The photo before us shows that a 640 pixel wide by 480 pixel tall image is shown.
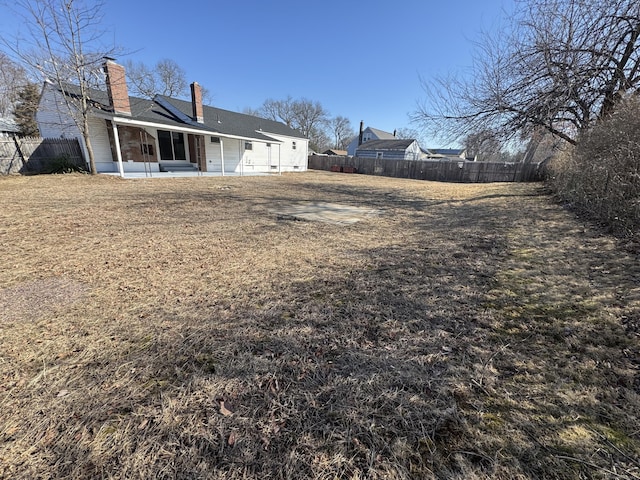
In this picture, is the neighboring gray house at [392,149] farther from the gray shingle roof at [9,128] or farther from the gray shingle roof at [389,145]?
the gray shingle roof at [9,128]

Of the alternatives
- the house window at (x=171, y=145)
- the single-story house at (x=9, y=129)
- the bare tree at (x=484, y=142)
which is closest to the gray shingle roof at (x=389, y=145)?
the house window at (x=171, y=145)

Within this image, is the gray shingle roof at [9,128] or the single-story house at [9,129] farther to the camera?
the gray shingle roof at [9,128]

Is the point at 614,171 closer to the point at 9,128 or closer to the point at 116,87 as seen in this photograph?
the point at 116,87

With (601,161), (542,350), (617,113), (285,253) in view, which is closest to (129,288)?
(285,253)

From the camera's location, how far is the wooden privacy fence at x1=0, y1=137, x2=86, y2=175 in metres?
11.6

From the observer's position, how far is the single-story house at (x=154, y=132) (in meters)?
12.8

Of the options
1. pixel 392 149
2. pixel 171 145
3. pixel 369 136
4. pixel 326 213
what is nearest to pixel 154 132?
pixel 171 145

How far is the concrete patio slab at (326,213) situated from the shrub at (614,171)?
4.56 metres

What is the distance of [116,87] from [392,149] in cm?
3290

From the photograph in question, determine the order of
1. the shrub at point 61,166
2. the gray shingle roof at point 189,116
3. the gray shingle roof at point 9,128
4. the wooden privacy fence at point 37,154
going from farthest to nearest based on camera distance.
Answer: the gray shingle roof at point 9,128, the gray shingle roof at point 189,116, the shrub at point 61,166, the wooden privacy fence at point 37,154

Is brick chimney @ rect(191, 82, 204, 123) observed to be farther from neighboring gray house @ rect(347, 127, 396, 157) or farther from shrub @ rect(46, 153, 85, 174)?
neighboring gray house @ rect(347, 127, 396, 157)

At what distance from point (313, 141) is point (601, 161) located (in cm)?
5152

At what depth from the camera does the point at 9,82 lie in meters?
22.8

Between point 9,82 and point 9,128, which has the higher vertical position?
point 9,82
